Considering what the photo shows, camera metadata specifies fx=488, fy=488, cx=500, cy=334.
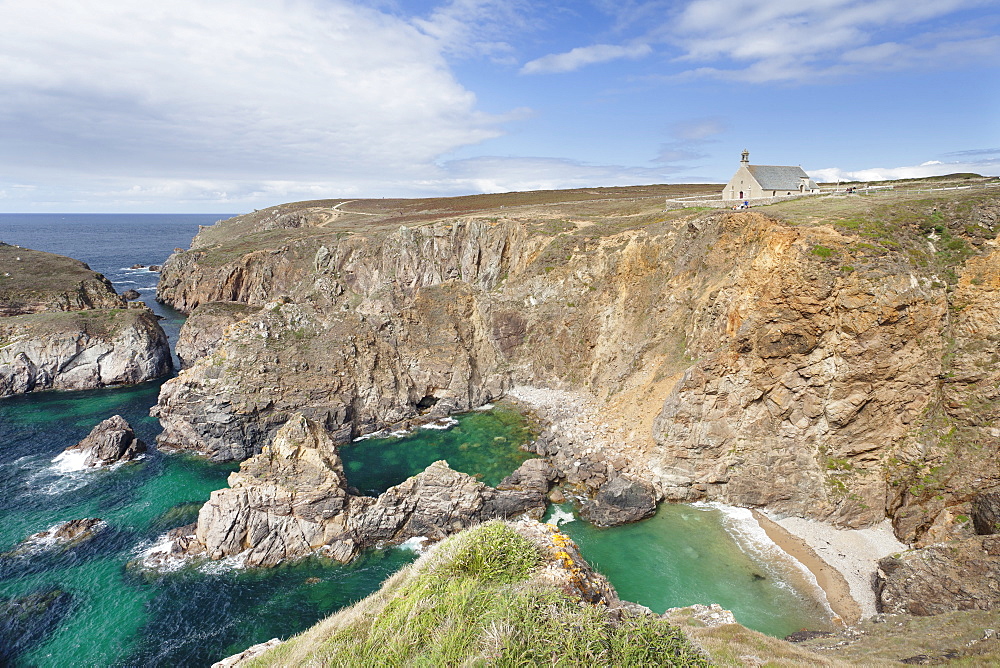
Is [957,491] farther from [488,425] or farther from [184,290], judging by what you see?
[184,290]

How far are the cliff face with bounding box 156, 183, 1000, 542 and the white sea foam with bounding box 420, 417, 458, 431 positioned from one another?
1.67m

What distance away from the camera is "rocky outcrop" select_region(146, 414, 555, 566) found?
27.3 m

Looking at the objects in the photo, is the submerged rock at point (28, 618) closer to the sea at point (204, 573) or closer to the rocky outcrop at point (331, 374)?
the sea at point (204, 573)

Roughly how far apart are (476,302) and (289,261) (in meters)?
43.2

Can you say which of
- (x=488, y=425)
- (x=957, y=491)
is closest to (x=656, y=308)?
(x=488, y=425)

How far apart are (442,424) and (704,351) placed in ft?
75.0

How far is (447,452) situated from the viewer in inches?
1535

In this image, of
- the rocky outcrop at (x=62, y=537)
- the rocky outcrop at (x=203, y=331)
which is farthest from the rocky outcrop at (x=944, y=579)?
the rocky outcrop at (x=203, y=331)

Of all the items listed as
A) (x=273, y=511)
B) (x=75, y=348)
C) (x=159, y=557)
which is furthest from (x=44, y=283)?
(x=273, y=511)

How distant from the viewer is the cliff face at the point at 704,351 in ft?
93.0

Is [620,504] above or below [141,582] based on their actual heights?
above

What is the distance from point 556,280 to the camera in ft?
170

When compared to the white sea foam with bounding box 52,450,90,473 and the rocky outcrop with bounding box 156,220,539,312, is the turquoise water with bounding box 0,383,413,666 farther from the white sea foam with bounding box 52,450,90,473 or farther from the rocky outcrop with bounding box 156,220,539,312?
the rocky outcrop with bounding box 156,220,539,312

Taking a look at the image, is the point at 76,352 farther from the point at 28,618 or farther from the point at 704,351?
the point at 704,351
